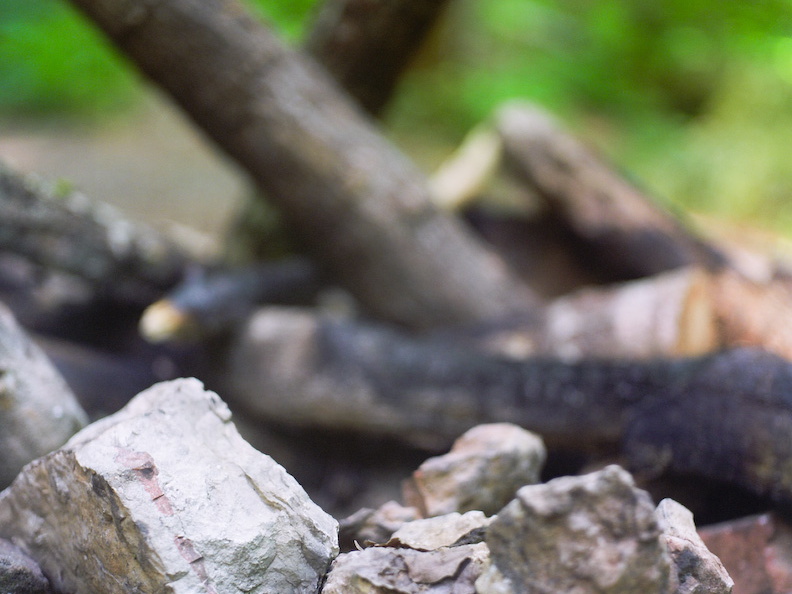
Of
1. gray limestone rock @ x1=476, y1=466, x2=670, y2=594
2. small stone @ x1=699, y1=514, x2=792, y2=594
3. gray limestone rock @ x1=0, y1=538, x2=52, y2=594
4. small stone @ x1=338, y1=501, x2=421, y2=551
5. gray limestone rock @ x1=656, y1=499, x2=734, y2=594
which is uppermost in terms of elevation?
gray limestone rock @ x1=476, y1=466, x2=670, y2=594

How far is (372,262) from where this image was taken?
8.58 ft

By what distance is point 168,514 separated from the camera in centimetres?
97

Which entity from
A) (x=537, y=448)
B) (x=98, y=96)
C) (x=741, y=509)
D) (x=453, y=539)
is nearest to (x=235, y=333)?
(x=537, y=448)

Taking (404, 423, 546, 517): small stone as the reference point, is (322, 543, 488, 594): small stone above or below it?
above

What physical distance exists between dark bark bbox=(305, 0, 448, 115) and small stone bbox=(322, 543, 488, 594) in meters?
2.26

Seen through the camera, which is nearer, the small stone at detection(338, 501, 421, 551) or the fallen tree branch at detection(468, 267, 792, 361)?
the small stone at detection(338, 501, 421, 551)

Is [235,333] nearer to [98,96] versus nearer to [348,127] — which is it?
[348,127]

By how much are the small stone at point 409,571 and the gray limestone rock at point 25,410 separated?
68cm

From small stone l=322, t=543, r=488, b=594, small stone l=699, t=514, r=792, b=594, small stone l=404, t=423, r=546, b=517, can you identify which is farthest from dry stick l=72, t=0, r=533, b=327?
small stone l=322, t=543, r=488, b=594

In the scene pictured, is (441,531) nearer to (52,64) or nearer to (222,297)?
(222,297)

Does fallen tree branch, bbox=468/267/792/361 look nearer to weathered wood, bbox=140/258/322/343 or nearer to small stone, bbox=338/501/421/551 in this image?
weathered wood, bbox=140/258/322/343

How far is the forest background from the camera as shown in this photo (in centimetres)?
505

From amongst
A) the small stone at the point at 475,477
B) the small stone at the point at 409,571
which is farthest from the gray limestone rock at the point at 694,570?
the small stone at the point at 475,477

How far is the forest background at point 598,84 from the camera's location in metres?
5.05
